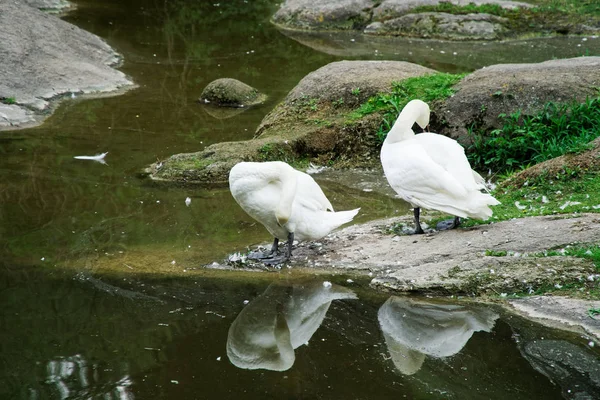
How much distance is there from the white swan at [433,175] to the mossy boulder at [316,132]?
8.25 ft

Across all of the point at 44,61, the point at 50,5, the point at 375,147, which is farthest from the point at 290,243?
the point at 50,5

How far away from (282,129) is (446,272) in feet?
15.9

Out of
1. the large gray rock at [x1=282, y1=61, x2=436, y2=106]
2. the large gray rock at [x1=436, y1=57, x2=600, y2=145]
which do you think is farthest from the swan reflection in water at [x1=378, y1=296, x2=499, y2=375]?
the large gray rock at [x1=282, y1=61, x2=436, y2=106]

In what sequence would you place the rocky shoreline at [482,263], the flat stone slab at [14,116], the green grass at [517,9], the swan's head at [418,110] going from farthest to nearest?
the green grass at [517,9], the flat stone slab at [14,116], the swan's head at [418,110], the rocky shoreline at [482,263]

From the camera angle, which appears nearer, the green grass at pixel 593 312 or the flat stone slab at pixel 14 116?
the green grass at pixel 593 312

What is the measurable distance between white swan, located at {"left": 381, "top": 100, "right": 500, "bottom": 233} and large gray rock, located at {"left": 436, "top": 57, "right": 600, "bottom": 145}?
7.60 ft

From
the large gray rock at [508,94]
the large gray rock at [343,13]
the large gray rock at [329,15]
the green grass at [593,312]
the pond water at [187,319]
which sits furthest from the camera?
the large gray rock at [329,15]

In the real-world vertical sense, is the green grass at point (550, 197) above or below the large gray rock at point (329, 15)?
above

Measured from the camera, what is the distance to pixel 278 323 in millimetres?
5336

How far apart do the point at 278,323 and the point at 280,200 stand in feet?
4.20

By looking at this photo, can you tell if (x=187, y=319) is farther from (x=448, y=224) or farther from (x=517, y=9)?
(x=517, y=9)

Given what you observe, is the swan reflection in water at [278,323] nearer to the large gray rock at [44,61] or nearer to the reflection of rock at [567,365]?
the reflection of rock at [567,365]

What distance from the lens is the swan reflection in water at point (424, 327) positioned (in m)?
4.77

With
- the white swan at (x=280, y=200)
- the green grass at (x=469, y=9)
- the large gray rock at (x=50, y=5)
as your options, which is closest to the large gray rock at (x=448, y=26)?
the green grass at (x=469, y=9)
